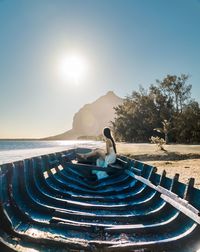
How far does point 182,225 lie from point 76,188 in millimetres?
3172

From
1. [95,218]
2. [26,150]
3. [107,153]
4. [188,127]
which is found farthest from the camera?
[26,150]

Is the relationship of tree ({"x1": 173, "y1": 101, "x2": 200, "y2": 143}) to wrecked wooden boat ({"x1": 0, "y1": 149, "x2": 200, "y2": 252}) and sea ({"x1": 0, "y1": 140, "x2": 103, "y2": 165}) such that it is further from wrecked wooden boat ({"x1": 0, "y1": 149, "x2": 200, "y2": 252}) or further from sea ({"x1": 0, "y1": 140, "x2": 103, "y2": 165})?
wrecked wooden boat ({"x1": 0, "y1": 149, "x2": 200, "y2": 252})

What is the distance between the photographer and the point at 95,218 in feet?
15.0

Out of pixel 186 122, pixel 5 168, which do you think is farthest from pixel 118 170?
pixel 186 122

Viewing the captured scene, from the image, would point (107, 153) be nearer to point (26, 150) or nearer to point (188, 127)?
point (188, 127)

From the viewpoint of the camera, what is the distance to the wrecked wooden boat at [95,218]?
11.3ft

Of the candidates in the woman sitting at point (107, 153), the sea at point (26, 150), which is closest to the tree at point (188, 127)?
the sea at point (26, 150)

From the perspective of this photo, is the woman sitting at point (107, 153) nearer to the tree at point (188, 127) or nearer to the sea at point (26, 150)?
the sea at point (26, 150)

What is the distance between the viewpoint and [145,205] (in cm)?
543

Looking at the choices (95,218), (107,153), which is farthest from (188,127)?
(95,218)

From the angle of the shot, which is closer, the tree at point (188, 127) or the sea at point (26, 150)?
the sea at point (26, 150)

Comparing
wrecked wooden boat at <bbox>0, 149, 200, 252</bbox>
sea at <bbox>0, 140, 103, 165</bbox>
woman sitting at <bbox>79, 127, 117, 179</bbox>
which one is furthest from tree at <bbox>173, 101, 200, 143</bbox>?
wrecked wooden boat at <bbox>0, 149, 200, 252</bbox>

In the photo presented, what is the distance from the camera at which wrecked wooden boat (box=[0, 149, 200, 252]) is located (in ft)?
11.3

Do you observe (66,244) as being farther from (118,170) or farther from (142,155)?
(142,155)
